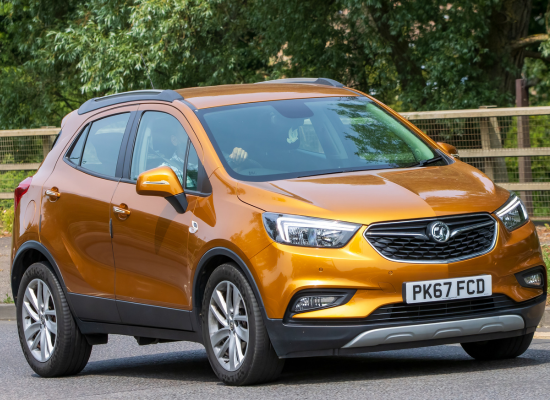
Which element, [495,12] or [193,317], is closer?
[193,317]

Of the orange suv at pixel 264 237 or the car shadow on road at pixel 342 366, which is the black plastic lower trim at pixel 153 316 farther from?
the car shadow on road at pixel 342 366

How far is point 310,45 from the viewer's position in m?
19.9

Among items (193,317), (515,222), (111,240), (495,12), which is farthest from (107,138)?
(495,12)

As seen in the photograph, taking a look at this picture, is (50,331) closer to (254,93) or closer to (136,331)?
(136,331)

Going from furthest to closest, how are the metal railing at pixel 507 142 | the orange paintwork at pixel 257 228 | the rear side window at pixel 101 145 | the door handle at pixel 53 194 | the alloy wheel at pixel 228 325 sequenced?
the metal railing at pixel 507 142 → the door handle at pixel 53 194 → the rear side window at pixel 101 145 → the alloy wheel at pixel 228 325 → the orange paintwork at pixel 257 228

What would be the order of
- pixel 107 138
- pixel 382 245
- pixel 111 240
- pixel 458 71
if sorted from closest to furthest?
pixel 382 245
pixel 111 240
pixel 107 138
pixel 458 71

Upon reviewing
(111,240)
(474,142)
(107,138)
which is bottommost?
(474,142)

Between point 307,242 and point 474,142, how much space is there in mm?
8957

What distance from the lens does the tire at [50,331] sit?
22.7 ft

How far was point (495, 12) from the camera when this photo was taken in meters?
18.8

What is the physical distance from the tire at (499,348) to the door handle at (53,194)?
9.92 feet

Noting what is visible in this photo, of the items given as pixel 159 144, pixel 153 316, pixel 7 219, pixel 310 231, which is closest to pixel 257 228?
pixel 310 231

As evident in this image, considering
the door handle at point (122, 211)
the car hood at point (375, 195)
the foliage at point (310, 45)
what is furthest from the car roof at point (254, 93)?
the foliage at point (310, 45)

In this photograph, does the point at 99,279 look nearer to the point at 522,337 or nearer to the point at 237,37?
the point at 522,337
